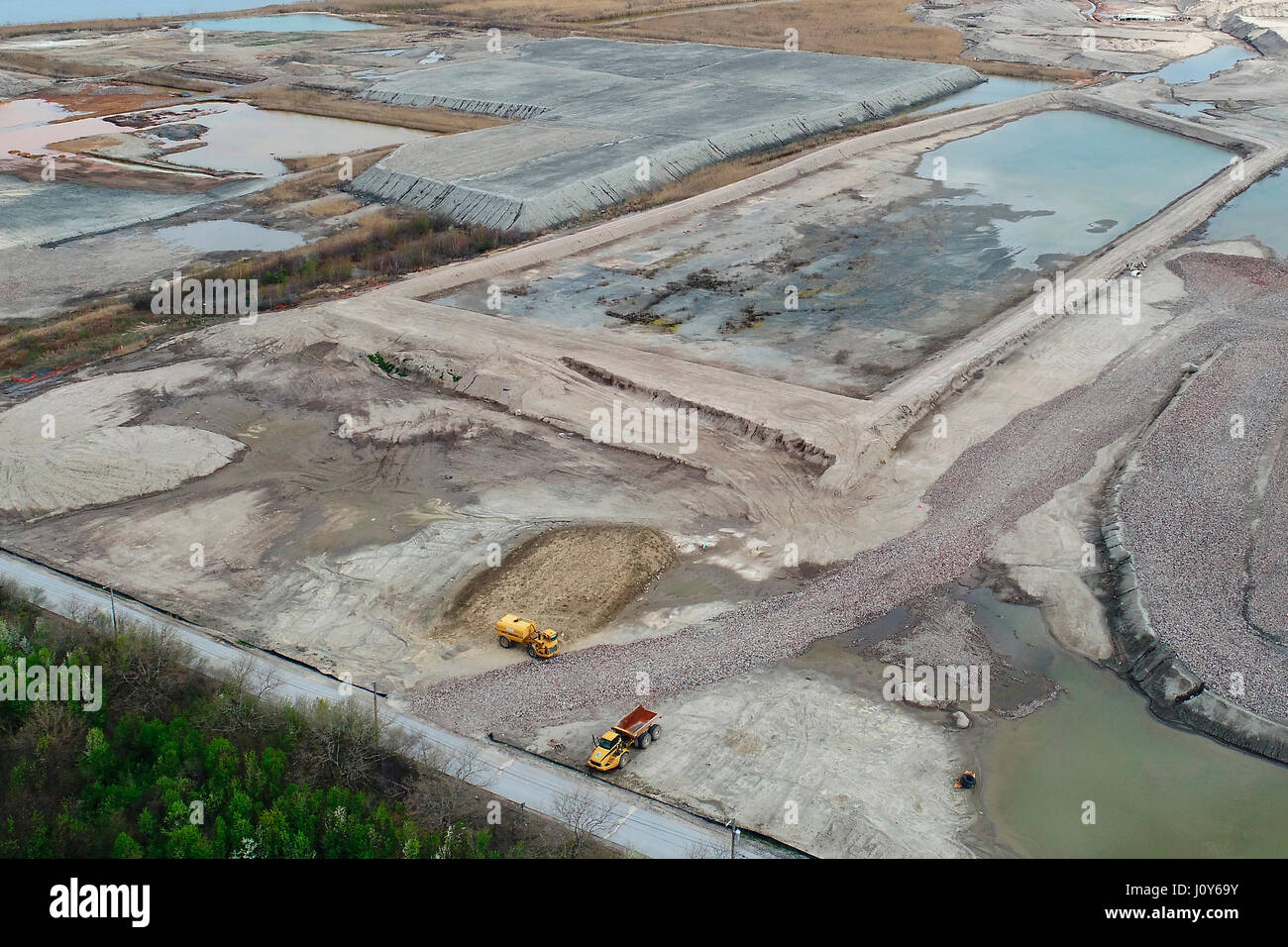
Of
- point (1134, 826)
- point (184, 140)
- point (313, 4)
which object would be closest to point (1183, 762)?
point (1134, 826)

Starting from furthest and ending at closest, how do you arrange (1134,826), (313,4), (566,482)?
(313,4) < (566,482) < (1134,826)

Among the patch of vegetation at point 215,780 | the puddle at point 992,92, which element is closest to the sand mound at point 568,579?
the patch of vegetation at point 215,780

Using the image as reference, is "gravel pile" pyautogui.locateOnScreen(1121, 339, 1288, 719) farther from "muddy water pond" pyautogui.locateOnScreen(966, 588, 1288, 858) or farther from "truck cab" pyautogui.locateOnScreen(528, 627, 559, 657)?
"truck cab" pyautogui.locateOnScreen(528, 627, 559, 657)

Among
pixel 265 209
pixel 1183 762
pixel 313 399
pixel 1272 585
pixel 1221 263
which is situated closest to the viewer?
pixel 1183 762

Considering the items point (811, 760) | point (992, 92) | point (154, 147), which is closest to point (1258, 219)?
point (992, 92)

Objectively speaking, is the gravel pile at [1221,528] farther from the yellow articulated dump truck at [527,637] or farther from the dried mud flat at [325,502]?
the yellow articulated dump truck at [527,637]

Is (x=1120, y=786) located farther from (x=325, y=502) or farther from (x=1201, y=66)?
(x=1201, y=66)

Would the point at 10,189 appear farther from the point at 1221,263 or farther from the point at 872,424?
the point at 1221,263
